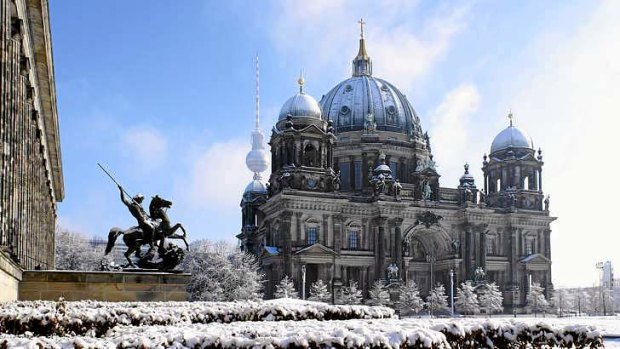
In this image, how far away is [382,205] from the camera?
93.2 meters

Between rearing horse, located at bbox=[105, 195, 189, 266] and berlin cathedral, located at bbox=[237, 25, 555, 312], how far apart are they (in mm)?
52717

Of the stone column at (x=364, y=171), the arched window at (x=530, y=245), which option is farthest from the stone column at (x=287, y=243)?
the arched window at (x=530, y=245)

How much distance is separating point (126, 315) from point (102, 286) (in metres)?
12.9

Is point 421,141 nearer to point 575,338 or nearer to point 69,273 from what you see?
point 69,273

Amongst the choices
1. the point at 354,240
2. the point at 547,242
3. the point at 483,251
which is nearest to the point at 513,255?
the point at 483,251

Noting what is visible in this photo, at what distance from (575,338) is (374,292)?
70689 millimetres

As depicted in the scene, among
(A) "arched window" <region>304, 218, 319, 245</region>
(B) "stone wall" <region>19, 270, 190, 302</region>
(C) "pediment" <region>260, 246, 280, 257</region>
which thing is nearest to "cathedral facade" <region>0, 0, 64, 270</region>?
(B) "stone wall" <region>19, 270, 190, 302</region>

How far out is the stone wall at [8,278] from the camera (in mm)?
20584

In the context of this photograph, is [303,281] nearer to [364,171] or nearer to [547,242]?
[364,171]

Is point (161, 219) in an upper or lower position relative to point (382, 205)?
lower

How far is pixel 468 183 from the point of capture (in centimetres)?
10119

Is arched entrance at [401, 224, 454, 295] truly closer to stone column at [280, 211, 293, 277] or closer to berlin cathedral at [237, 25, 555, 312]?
berlin cathedral at [237, 25, 555, 312]

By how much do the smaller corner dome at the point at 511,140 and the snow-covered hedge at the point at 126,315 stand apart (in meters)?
87.1

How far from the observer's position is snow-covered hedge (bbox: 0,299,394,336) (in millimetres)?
14828
